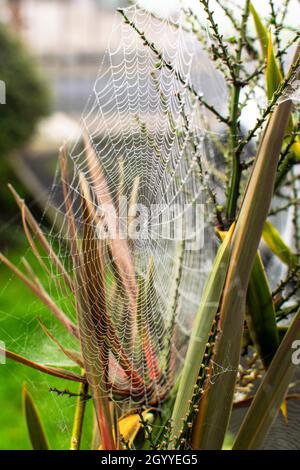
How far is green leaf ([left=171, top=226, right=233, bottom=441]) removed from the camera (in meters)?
0.56

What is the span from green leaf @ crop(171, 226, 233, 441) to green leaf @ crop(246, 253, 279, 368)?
0.23ft

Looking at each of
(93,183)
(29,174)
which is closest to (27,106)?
(29,174)

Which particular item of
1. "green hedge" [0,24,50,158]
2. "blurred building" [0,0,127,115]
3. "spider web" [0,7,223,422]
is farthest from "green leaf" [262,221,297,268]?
"blurred building" [0,0,127,115]

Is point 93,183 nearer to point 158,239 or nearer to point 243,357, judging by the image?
point 158,239

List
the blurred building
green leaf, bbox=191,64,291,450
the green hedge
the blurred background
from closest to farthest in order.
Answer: green leaf, bbox=191,64,291,450 < the blurred background < the green hedge < the blurred building

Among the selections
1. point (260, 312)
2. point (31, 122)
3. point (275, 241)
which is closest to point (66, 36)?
point (31, 122)

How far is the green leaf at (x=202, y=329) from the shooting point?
56 centimetres

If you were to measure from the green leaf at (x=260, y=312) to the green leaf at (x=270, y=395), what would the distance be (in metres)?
0.05

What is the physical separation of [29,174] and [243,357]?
12.0 feet

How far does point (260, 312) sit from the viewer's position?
2.10ft

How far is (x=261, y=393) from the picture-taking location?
0.60 m

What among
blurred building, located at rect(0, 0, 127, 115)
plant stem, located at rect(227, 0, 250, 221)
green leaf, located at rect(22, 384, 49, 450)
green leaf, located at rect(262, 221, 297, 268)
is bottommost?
green leaf, located at rect(22, 384, 49, 450)

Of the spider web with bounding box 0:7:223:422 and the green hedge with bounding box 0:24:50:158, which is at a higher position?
the green hedge with bounding box 0:24:50:158

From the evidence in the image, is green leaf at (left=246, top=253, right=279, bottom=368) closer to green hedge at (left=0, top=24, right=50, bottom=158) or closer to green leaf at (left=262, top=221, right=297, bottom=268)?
green leaf at (left=262, top=221, right=297, bottom=268)
